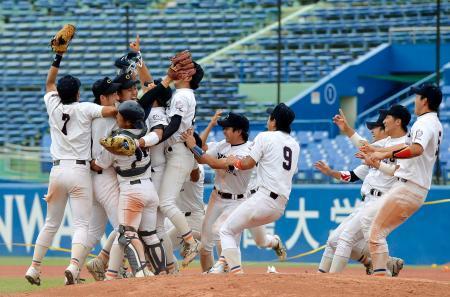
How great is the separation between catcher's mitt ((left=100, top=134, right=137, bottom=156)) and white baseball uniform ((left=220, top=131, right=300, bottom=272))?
133 cm

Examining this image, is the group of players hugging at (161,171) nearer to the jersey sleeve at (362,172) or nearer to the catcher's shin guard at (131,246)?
the catcher's shin guard at (131,246)

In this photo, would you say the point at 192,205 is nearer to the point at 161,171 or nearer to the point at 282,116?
the point at 161,171

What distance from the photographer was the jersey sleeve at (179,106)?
11258 millimetres

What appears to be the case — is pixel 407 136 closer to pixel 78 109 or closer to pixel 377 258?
pixel 377 258

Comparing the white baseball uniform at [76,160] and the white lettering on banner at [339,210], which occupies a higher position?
the white baseball uniform at [76,160]

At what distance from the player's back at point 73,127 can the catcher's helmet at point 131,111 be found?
39cm

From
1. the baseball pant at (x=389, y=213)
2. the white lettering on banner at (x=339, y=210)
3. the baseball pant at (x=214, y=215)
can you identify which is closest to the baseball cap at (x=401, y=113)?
the baseball pant at (x=389, y=213)

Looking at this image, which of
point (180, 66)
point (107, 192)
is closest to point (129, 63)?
point (180, 66)

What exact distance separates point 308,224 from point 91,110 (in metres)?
6.18

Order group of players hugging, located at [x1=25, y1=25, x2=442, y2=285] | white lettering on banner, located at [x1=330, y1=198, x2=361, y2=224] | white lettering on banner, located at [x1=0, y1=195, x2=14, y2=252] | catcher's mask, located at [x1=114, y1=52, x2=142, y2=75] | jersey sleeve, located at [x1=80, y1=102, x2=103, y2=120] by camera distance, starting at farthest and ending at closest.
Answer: white lettering on banner, located at [x1=0, y1=195, x2=14, y2=252]
white lettering on banner, located at [x1=330, y1=198, x2=361, y2=224]
catcher's mask, located at [x1=114, y1=52, x2=142, y2=75]
jersey sleeve, located at [x1=80, y1=102, x2=103, y2=120]
group of players hugging, located at [x1=25, y1=25, x2=442, y2=285]

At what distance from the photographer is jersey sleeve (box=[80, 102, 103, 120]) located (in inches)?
432

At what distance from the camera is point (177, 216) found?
11320 mm

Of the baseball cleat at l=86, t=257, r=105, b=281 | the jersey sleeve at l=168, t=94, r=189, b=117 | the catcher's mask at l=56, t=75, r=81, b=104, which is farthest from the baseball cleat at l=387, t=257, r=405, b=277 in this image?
the catcher's mask at l=56, t=75, r=81, b=104

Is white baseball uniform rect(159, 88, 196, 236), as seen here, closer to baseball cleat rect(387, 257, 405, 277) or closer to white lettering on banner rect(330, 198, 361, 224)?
baseball cleat rect(387, 257, 405, 277)
